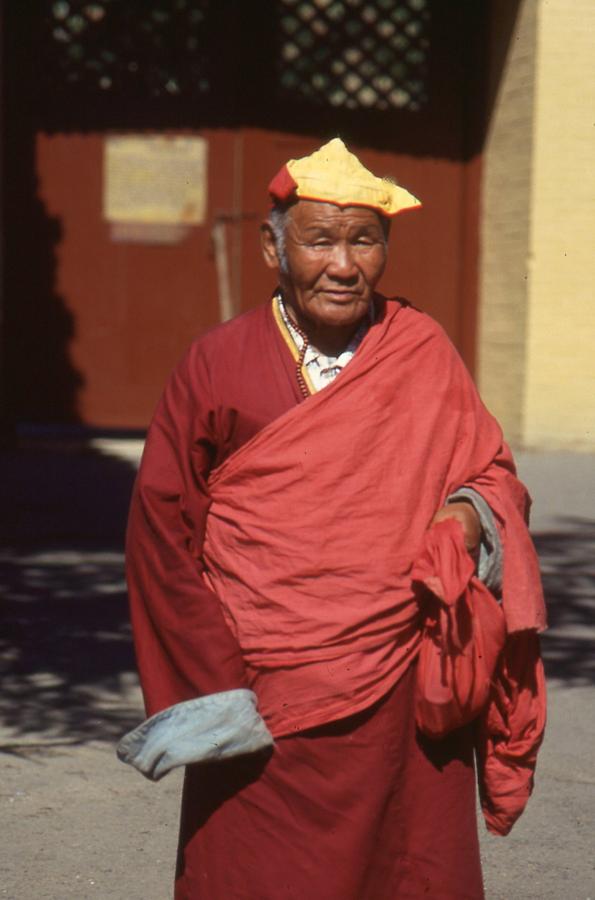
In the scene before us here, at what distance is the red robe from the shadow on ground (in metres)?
2.52

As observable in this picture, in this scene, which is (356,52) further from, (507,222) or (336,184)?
(336,184)

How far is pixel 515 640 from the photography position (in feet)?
11.1

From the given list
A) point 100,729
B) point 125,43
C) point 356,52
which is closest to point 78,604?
point 100,729

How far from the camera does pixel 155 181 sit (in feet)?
42.2

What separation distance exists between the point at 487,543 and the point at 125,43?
1003cm

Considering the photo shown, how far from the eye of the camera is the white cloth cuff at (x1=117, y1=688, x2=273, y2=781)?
A: 3150 mm

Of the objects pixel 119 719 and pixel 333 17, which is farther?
pixel 333 17

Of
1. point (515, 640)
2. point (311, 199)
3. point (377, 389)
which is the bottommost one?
point (515, 640)

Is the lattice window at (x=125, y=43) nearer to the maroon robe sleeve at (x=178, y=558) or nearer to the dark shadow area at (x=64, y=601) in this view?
the dark shadow area at (x=64, y=601)

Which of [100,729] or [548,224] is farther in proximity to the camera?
[548,224]

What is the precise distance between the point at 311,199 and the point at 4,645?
4.03m

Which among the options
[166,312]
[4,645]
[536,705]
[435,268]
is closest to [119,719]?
[4,645]

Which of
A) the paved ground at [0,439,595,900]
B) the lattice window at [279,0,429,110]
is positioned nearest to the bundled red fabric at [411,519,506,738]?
the paved ground at [0,439,595,900]

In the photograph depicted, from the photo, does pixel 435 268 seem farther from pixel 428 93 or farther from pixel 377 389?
pixel 377 389
